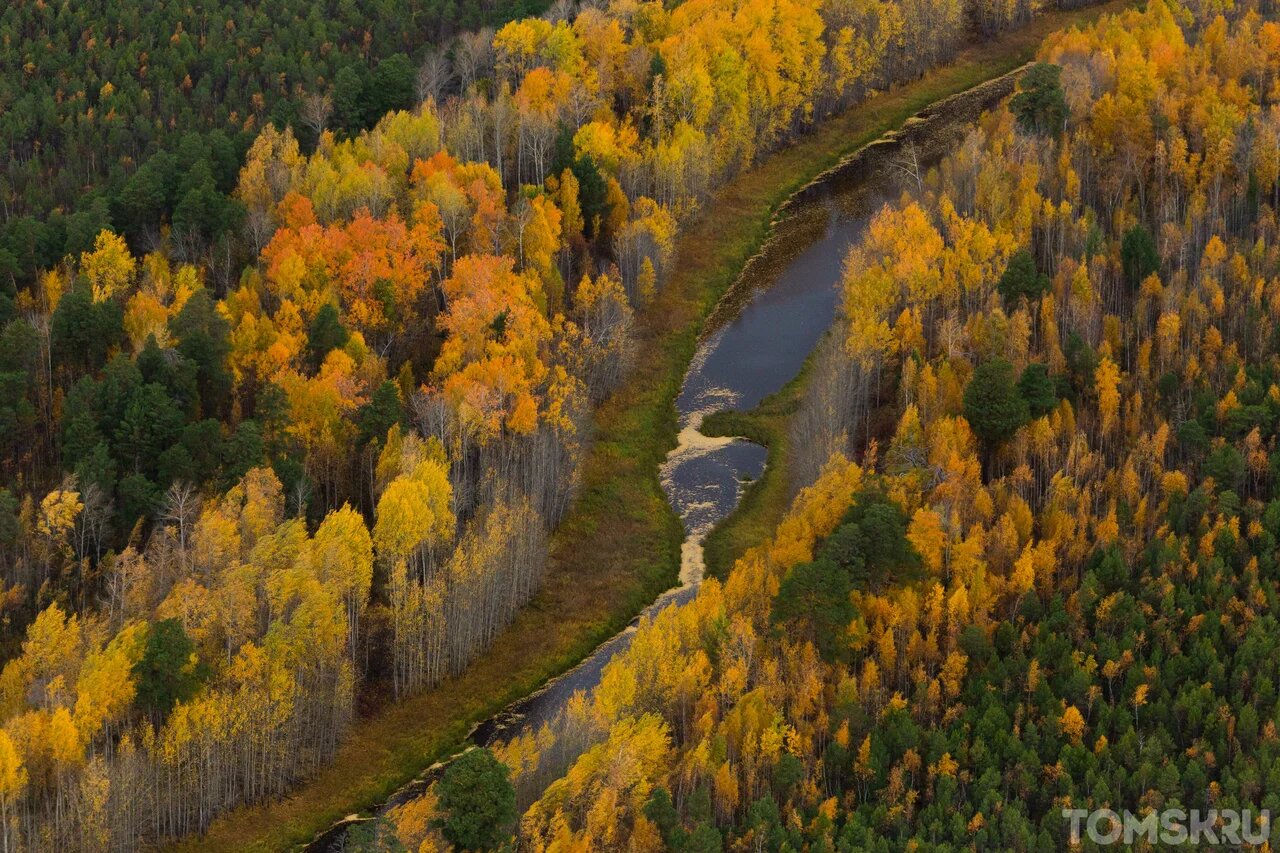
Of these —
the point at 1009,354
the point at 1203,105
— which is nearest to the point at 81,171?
the point at 1009,354

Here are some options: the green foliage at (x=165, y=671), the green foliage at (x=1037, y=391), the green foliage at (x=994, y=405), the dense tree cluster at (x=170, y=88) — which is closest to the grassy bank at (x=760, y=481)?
the green foliage at (x=994, y=405)

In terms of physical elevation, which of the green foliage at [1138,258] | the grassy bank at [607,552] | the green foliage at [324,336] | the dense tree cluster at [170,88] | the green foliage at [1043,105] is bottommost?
the grassy bank at [607,552]

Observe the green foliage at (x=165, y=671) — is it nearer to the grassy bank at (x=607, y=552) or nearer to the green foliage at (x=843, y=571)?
the grassy bank at (x=607, y=552)

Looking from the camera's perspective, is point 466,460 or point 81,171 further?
point 81,171

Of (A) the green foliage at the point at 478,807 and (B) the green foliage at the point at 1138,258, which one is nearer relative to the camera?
(A) the green foliage at the point at 478,807

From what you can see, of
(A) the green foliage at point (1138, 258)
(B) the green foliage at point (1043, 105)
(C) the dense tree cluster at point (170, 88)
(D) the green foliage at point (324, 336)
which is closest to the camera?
(D) the green foliage at point (324, 336)

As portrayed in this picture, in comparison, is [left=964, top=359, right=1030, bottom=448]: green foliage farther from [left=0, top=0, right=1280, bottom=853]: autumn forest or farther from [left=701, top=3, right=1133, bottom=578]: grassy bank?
[left=701, top=3, right=1133, bottom=578]: grassy bank

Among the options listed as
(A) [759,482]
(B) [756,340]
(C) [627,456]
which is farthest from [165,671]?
(B) [756,340]

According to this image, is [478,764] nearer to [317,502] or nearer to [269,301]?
[317,502]
